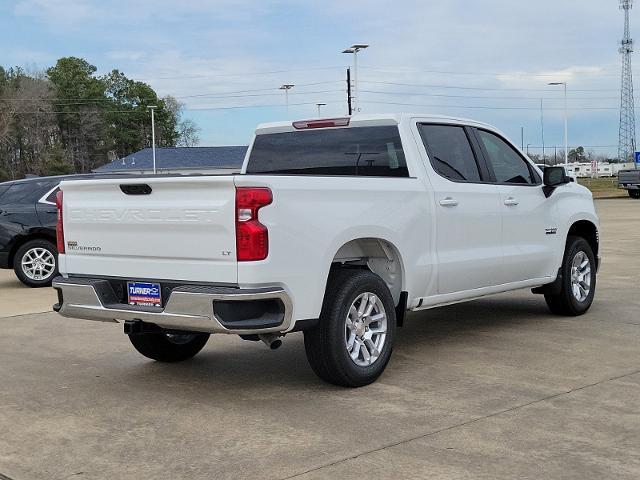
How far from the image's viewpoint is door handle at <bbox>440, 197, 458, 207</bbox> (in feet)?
21.7

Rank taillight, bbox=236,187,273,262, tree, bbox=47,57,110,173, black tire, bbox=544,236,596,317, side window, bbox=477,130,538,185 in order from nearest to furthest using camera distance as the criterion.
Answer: taillight, bbox=236,187,273,262 → side window, bbox=477,130,538,185 → black tire, bbox=544,236,596,317 → tree, bbox=47,57,110,173

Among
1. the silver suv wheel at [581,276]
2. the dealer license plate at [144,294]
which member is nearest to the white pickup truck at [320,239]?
the dealer license plate at [144,294]

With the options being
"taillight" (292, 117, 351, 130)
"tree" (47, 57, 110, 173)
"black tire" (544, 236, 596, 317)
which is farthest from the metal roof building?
"taillight" (292, 117, 351, 130)

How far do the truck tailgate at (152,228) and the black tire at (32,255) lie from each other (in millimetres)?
6736

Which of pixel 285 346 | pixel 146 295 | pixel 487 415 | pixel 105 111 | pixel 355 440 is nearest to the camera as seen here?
pixel 355 440

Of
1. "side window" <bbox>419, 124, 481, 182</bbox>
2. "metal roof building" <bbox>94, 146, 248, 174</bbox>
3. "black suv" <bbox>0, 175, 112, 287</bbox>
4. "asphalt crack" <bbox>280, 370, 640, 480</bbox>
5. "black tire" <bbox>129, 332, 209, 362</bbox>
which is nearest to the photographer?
"asphalt crack" <bbox>280, 370, 640, 480</bbox>

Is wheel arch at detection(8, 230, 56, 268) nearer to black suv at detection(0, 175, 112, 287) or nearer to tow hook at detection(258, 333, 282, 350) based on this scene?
black suv at detection(0, 175, 112, 287)

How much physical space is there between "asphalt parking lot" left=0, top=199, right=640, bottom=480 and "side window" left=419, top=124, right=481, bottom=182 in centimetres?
152

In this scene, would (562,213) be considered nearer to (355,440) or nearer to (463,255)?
(463,255)

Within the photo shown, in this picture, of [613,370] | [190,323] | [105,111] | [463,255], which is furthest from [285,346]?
[105,111]

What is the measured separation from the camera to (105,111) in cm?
11381

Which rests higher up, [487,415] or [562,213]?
[562,213]

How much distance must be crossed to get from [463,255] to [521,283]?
3.60ft

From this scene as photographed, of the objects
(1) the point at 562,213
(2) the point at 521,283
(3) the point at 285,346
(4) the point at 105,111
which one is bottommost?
(3) the point at 285,346
